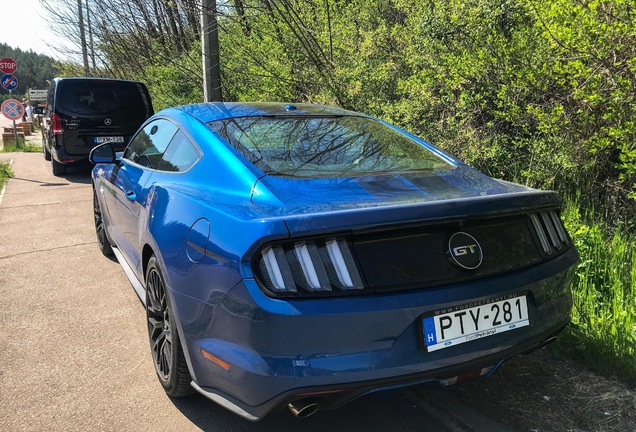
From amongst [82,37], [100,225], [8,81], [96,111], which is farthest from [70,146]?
[82,37]

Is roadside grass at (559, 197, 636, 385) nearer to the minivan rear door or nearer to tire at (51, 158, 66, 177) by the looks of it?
the minivan rear door

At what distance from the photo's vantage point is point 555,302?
2371 millimetres

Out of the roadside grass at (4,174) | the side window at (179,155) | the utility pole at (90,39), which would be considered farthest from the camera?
the utility pole at (90,39)

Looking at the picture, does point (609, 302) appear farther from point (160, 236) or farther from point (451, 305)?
point (160, 236)

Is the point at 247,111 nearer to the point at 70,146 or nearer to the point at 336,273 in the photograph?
the point at 336,273

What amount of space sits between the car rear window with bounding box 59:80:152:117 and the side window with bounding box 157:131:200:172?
7318mm

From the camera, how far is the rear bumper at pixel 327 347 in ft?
6.12

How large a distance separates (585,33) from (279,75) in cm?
535

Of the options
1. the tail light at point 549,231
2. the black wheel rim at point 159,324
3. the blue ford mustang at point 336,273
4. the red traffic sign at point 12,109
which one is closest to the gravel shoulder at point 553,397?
the blue ford mustang at point 336,273

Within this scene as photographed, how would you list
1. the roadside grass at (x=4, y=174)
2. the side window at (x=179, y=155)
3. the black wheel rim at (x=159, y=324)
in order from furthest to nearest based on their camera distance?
the roadside grass at (x=4, y=174)
the side window at (x=179, y=155)
the black wheel rim at (x=159, y=324)

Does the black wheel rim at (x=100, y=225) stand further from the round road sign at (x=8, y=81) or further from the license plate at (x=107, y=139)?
the round road sign at (x=8, y=81)

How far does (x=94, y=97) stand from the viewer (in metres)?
9.69

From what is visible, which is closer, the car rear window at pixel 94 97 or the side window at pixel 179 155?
the side window at pixel 179 155

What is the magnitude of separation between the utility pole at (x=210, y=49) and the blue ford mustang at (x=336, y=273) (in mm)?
6404
